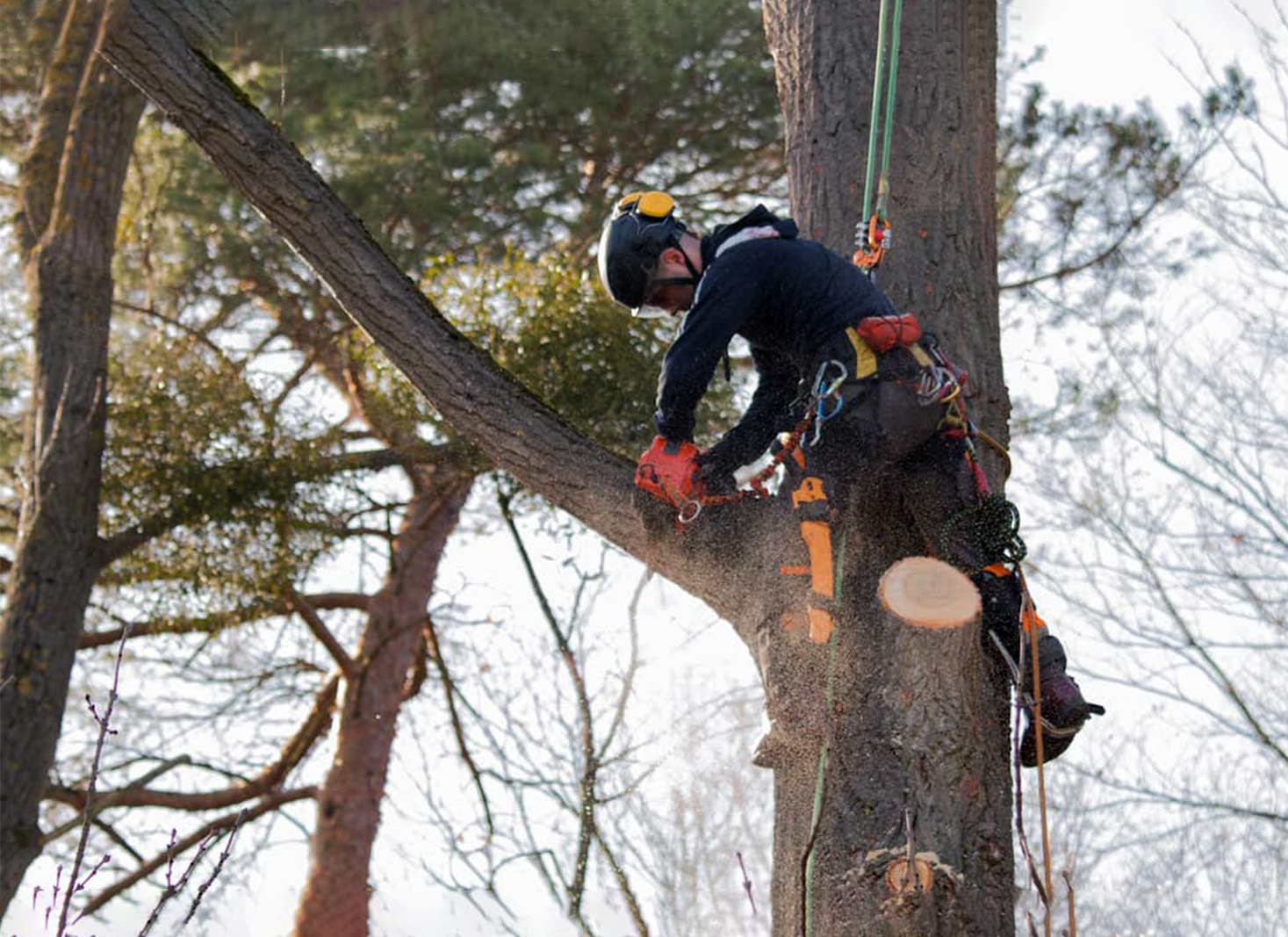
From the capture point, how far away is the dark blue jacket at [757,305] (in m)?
3.06

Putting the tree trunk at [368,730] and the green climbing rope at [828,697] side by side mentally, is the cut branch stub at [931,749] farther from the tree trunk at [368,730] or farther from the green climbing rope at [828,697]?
the tree trunk at [368,730]

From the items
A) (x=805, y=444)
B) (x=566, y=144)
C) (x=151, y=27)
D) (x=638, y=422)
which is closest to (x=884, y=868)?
(x=805, y=444)

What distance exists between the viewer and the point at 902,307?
3234mm

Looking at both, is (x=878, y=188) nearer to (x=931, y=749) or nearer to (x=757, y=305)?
(x=757, y=305)

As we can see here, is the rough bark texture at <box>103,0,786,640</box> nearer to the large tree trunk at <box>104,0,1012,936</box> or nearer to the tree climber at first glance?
the large tree trunk at <box>104,0,1012,936</box>

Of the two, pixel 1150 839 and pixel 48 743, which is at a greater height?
pixel 1150 839

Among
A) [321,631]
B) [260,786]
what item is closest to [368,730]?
[260,786]

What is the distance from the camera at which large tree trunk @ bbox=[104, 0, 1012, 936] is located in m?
2.63

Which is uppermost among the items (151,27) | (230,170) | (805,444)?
(151,27)

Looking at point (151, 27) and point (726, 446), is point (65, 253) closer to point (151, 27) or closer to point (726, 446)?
point (151, 27)

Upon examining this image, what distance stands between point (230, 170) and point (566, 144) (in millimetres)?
5579

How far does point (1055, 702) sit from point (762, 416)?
3.19 ft

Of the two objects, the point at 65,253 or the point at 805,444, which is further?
the point at 65,253

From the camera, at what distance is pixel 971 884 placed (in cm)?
257
